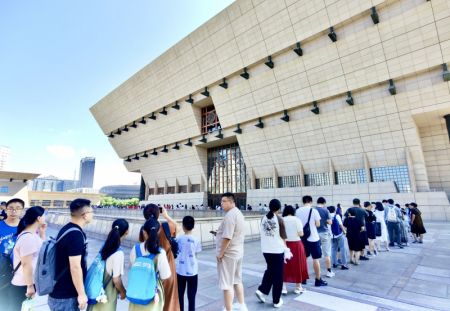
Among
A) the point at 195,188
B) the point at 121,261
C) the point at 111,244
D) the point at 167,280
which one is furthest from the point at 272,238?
the point at 195,188

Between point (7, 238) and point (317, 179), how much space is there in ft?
90.7

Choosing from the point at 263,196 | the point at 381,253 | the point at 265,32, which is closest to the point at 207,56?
the point at 265,32

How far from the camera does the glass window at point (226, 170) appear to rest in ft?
118

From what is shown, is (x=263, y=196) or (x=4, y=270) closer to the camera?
(x=4, y=270)

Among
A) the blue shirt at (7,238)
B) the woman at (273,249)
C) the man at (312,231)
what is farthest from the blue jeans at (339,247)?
the blue shirt at (7,238)

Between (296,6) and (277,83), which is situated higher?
(296,6)

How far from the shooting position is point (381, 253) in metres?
8.93

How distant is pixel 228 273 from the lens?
3963 mm

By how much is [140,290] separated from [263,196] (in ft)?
94.5

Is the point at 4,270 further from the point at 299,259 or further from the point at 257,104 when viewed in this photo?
the point at 257,104

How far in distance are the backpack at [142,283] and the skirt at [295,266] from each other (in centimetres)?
344

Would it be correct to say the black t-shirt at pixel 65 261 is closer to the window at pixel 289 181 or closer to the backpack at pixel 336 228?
the backpack at pixel 336 228

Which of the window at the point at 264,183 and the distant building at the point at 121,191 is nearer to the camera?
the window at the point at 264,183

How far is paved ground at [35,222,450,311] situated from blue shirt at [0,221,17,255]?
6.63 feet
